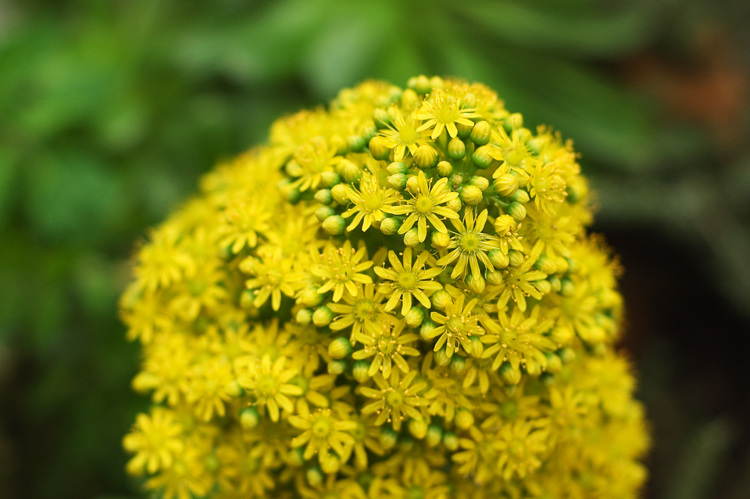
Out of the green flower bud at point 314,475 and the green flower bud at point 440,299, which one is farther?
the green flower bud at point 314,475

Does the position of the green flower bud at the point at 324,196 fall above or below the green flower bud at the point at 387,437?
above

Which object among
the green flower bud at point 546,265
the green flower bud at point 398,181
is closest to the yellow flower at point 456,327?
the green flower bud at point 546,265

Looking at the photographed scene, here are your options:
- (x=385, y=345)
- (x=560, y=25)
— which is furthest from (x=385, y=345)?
(x=560, y=25)

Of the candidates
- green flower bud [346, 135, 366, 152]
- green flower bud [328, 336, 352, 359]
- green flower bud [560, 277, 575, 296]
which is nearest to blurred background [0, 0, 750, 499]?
green flower bud [560, 277, 575, 296]

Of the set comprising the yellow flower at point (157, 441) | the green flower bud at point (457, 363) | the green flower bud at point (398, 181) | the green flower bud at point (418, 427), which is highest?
the green flower bud at point (398, 181)

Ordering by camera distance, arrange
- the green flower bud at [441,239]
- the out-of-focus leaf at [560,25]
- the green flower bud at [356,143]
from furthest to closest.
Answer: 1. the out-of-focus leaf at [560,25]
2. the green flower bud at [356,143]
3. the green flower bud at [441,239]

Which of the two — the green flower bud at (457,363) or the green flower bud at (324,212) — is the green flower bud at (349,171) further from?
the green flower bud at (457,363)

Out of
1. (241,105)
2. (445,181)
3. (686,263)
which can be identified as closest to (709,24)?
(686,263)
